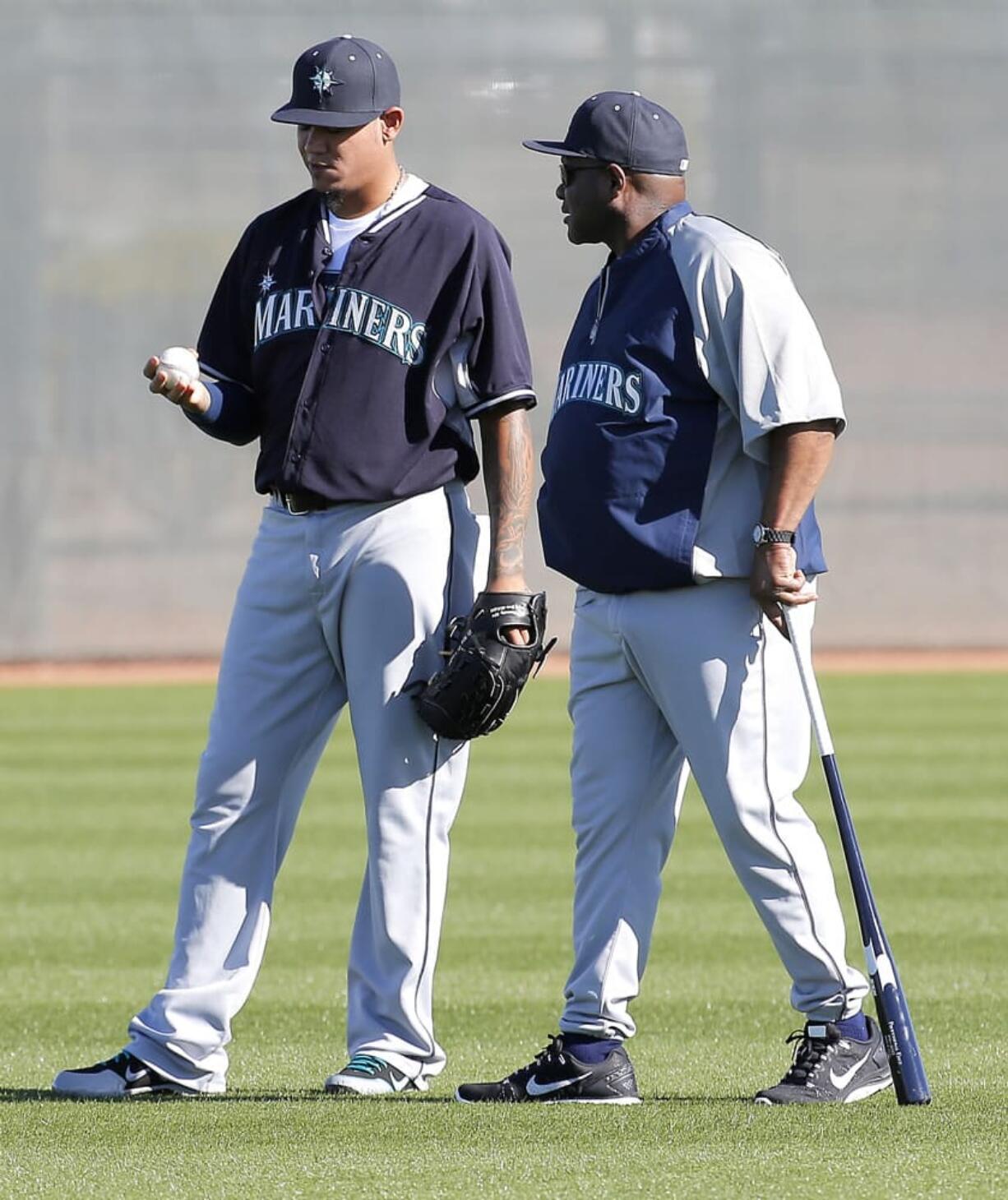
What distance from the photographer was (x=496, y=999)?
620cm

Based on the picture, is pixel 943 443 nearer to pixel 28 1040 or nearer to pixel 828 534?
pixel 828 534

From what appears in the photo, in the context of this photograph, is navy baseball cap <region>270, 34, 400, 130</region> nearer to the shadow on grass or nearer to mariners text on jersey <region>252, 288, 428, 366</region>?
mariners text on jersey <region>252, 288, 428, 366</region>

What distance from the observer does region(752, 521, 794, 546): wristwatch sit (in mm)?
4312

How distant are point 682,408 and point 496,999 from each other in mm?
2335

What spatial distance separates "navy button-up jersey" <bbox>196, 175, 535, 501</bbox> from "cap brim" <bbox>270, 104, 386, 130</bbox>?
0.68 feet

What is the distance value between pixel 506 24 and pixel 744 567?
58.9 ft

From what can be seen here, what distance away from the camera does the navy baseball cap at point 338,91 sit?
4621 millimetres

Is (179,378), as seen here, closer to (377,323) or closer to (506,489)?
(377,323)

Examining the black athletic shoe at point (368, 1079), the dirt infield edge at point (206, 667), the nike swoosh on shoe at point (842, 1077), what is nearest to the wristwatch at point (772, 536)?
the nike swoosh on shoe at point (842, 1077)

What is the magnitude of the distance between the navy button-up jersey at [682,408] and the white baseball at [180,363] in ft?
2.59

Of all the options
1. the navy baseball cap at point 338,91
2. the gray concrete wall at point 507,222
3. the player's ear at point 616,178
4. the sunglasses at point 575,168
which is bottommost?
the player's ear at point 616,178

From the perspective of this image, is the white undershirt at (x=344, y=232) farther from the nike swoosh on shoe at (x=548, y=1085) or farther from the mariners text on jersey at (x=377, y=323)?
the nike swoosh on shoe at (x=548, y=1085)

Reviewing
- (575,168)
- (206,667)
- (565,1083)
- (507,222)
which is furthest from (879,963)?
(507,222)

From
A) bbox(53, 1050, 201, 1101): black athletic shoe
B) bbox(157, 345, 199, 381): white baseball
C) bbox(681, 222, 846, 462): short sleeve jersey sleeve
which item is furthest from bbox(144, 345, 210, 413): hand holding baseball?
bbox(53, 1050, 201, 1101): black athletic shoe
